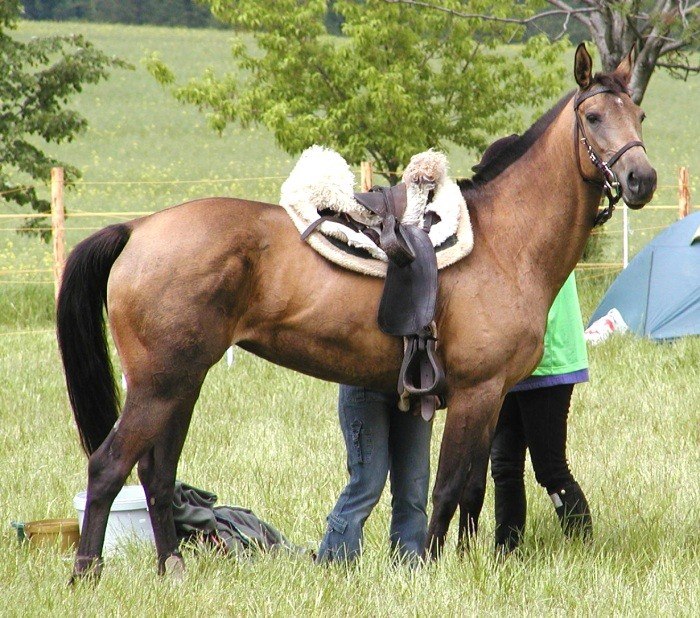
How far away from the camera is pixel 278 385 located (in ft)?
27.9

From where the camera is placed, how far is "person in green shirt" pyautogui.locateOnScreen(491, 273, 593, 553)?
15.2 ft

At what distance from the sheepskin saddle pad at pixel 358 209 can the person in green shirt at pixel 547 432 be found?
75cm

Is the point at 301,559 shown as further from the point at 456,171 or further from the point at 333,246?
the point at 456,171

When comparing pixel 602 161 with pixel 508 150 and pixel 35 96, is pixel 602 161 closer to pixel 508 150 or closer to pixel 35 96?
pixel 508 150

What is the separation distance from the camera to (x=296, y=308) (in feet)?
13.6

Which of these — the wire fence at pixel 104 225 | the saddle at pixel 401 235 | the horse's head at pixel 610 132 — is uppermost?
the horse's head at pixel 610 132

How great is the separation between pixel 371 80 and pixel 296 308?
10766 mm

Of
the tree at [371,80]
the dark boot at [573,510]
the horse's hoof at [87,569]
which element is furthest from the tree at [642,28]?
the horse's hoof at [87,569]

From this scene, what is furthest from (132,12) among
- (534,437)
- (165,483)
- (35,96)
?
(165,483)

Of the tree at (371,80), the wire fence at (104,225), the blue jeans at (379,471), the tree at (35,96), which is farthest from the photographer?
the tree at (35,96)

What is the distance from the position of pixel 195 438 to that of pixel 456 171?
25.8 metres

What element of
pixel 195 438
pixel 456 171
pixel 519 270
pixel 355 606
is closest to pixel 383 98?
pixel 195 438

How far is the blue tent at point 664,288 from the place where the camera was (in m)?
10.0

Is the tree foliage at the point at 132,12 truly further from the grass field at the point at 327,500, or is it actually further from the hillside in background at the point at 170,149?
the grass field at the point at 327,500
